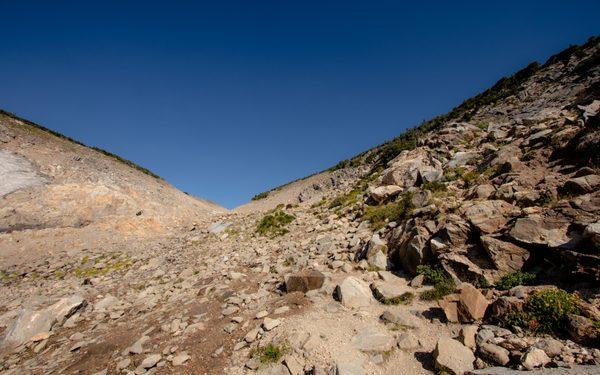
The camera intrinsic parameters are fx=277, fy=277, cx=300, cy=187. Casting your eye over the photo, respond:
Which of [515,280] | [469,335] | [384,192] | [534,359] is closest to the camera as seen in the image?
[534,359]

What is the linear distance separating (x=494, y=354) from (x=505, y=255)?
10.3ft

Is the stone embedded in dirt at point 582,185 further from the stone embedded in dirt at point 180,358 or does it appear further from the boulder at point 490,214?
the stone embedded in dirt at point 180,358

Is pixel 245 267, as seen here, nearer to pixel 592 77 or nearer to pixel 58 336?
pixel 58 336

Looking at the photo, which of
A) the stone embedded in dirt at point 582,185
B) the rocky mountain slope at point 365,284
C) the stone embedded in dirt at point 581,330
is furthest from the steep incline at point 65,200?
the stone embedded in dirt at point 582,185

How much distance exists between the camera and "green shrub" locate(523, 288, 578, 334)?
4.89m

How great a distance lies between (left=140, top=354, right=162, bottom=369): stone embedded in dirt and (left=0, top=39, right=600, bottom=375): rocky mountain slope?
0.13ft

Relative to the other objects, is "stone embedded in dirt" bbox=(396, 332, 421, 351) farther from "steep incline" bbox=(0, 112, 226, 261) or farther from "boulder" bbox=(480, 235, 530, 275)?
"steep incline" bbox=(0, 112, 226, 261)

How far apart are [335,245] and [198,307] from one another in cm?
549

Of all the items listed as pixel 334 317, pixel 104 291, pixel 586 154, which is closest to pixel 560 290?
pixel 334 317

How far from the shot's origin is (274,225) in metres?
15.5

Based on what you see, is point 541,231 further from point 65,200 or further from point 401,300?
point 65,200

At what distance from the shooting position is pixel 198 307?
27.6 ft

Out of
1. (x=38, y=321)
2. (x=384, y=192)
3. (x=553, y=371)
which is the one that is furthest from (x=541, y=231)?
(x=38, y=321)

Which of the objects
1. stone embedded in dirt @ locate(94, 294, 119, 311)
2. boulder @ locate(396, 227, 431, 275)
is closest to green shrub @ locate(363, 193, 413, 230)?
boulder @ locate(396, 227, 431, 275)
